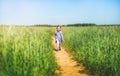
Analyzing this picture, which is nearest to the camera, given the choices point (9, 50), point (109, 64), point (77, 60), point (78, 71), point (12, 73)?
point (12, 73)

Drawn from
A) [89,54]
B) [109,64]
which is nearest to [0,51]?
[89,54]

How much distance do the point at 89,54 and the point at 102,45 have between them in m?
0.53

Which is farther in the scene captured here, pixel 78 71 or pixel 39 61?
pixel 78 71

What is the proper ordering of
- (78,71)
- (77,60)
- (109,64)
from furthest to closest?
(77,60), (78,71), (109,64)

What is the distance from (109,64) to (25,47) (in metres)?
2.40

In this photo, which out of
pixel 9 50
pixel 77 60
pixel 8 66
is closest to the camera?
pixel 8 66

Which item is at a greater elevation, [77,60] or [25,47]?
[25,47]

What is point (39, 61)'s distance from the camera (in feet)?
21.4

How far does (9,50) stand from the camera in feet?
24.7

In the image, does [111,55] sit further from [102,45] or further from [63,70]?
[63,70]

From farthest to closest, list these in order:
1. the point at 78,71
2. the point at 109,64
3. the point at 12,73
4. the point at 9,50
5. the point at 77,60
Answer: the point at 77,60 < the point at 78,71 < the point at 9,50 < the point at 109,64 < the point at 12,73

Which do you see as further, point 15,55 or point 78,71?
point 78,71

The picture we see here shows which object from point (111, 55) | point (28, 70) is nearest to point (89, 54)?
point (111, 55)

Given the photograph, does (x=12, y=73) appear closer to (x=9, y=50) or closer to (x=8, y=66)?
(x=8, y=66)
